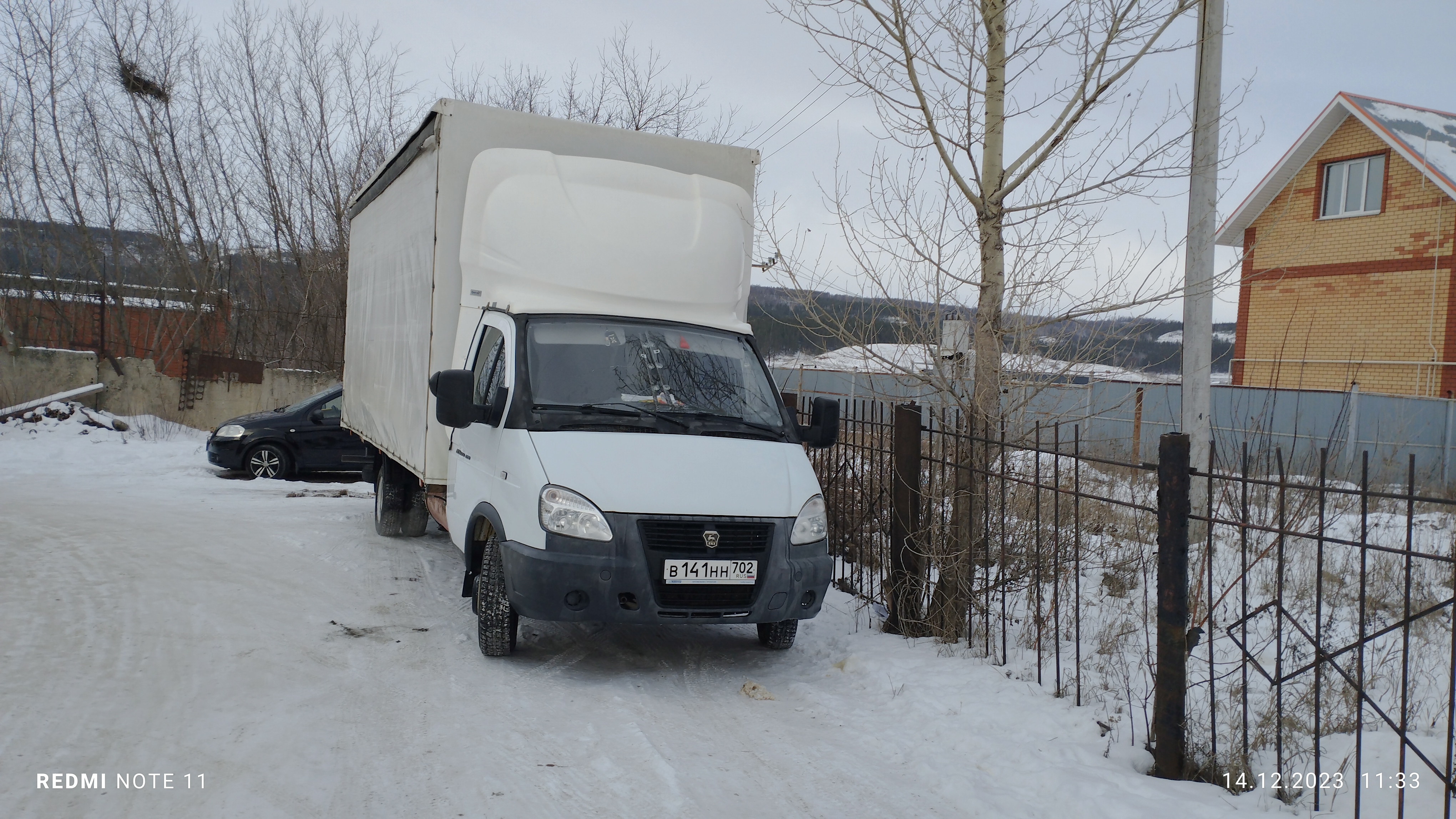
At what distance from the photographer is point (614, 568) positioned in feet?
16.1

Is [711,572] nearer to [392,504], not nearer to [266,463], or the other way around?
[392,504]

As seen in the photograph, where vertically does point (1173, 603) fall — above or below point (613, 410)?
below

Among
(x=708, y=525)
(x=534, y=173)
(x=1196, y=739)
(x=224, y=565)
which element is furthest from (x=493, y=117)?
(x=1196, y=739)

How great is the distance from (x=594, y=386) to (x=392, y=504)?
4.67m

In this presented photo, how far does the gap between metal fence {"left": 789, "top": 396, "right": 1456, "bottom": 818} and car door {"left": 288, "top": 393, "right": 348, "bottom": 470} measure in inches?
334

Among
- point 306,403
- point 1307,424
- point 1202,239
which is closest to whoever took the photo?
point 1202,239

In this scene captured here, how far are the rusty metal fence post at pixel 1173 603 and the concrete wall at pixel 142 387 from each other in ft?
65.0

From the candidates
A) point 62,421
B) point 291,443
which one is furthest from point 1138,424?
point 62,421

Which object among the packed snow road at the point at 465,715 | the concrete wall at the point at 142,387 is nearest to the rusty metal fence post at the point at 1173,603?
the packed snow road at the point at 465,715

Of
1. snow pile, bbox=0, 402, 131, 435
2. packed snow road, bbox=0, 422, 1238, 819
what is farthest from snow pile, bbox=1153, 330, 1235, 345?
snow pile, bbox=0, 402, 131, 435

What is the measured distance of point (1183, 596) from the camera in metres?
4.13

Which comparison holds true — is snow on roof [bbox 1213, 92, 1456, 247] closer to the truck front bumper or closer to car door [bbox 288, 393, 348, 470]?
car door [bbox 288, 393, 348, 470]

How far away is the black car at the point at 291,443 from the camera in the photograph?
13.5m

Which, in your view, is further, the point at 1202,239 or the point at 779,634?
the point at 1202,239
